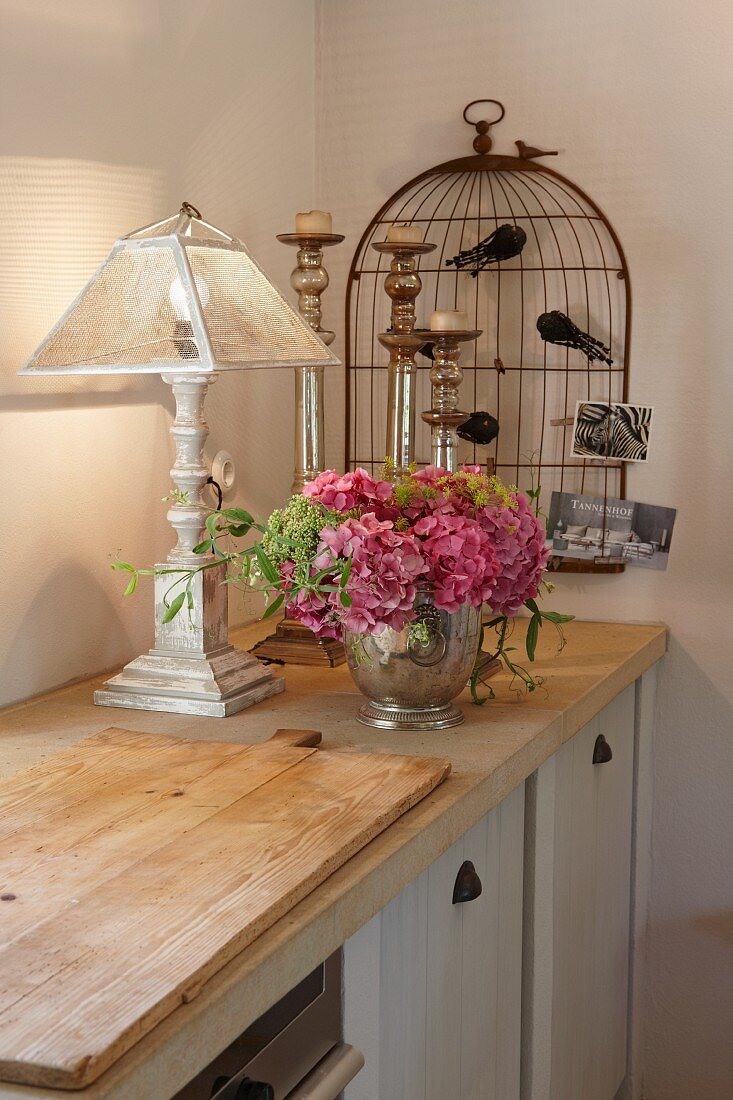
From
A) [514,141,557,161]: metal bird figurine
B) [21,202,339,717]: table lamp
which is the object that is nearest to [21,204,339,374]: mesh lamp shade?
[21,202,339,717]: table lamp

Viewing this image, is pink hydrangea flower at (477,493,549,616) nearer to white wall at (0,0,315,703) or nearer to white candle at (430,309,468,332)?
white candle at (430,309,468,332)

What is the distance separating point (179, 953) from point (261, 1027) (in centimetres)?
18

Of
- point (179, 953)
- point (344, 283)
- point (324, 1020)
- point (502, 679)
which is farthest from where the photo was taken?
point (344, 283)

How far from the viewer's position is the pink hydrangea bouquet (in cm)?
132

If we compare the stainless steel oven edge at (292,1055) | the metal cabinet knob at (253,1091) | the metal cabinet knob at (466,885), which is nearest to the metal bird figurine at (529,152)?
the metal cabinet knob at (466,885)

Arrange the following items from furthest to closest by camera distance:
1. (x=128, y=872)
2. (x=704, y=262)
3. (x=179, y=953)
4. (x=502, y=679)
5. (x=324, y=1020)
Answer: (x=704, y=262) → (x=502, y=679) → (x=324, y=1020) → (x=128, y=872) → (x=179, y=953)

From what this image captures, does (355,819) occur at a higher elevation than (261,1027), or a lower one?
higher

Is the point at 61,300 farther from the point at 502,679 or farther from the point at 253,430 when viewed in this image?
the point at 502,679

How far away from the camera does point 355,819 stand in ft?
3.49

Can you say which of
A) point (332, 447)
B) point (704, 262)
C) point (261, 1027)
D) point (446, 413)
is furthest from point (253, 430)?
point (261, 1027)

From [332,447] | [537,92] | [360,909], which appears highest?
[537,92]

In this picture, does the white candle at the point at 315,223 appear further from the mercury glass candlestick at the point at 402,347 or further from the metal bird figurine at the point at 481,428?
the metal bird figurine at the point at 481,428

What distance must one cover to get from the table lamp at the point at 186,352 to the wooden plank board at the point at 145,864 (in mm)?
195

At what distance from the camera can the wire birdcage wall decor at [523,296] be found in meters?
2.10
